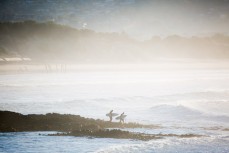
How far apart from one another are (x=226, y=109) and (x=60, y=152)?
20.5 metres

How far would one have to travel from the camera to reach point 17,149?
1816cm

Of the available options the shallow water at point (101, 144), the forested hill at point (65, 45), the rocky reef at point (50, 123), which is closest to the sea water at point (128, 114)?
the shallow water at point (101, 144)

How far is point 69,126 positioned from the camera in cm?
2427

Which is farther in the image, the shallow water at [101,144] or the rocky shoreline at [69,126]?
the rocky shoreline at [69,126]

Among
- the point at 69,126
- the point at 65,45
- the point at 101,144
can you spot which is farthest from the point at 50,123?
the point at 65,45

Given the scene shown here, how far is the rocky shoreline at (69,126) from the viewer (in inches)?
861

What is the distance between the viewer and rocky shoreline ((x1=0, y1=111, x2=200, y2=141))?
21.9 m

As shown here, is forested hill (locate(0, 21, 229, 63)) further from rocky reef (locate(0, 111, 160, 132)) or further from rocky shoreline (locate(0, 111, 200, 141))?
rocky shoreline (locate(0, 111, 200, 141))

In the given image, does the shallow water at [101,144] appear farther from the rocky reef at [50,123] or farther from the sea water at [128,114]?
the rocky reef at [50,123]

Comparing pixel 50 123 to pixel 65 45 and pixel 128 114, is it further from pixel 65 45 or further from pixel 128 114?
pixel 65 45

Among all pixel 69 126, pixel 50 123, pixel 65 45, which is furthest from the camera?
pixel 65 45

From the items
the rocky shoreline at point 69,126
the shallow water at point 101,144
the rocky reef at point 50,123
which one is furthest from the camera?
the rocky reef at point 50,123

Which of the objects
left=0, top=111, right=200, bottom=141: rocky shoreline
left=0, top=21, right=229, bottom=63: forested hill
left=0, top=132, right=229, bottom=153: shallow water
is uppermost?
left=0, top=21, right=229, bottom=63: forested hill

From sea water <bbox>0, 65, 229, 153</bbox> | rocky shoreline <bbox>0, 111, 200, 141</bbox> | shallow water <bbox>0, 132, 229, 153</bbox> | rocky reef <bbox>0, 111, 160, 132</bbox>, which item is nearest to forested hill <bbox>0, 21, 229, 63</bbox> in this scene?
sea water <bbox>0, 65, 229, 153</bbox>
